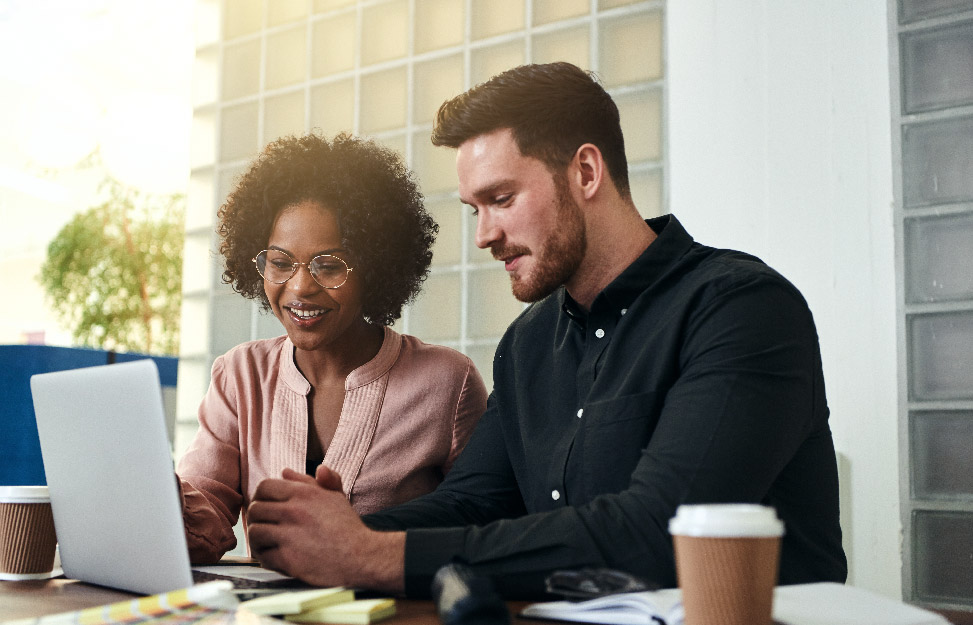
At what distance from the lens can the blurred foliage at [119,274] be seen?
16.3ft

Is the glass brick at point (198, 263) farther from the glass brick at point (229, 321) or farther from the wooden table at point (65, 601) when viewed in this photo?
the wooden table at point (65, 601)

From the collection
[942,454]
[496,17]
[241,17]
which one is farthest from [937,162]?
[241,17]

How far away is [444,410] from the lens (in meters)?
1.65

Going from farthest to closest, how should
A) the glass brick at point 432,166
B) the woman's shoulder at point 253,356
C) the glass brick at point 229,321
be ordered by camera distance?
1. the glass brick at point 229,321
2. the glass brick at point 432,166
3. the woman's shoulder at point 253,356

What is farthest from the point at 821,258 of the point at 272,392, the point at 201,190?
the point at 201,190

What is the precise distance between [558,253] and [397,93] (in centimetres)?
174

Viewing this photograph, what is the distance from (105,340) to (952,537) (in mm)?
4352

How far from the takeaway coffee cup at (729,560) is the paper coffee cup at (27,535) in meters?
0.80

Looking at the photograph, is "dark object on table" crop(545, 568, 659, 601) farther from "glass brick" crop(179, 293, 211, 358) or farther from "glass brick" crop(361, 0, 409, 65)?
"glass brick" crop(179, 293, 211, 358)

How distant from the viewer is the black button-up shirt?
3.01 feet

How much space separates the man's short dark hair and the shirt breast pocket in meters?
0.42

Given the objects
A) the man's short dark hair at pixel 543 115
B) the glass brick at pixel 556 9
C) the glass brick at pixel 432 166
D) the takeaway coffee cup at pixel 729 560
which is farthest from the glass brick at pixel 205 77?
the takeaway coffee cup at pixel 729 560

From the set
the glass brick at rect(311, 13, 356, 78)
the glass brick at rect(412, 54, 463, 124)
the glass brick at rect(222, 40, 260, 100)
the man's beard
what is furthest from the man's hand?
the glass brick at rect(222, 40, 260, 100)

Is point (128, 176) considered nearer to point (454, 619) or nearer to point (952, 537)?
point (952, 537)
